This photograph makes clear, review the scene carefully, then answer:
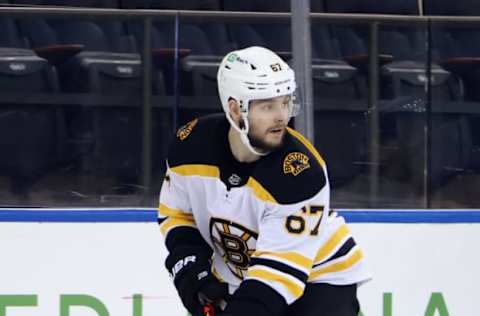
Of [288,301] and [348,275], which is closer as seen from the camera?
[288,301]

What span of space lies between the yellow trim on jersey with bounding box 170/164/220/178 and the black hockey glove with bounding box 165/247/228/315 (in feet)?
0.54

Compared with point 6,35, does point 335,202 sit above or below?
below

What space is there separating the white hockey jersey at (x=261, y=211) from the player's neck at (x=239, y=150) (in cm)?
1

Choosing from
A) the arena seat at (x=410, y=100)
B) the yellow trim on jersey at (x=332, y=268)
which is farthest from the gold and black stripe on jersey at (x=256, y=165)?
the arena seat at (x=410, y=100)

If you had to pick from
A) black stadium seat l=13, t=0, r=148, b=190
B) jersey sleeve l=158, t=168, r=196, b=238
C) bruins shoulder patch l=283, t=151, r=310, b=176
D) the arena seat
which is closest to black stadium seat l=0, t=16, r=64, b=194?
black stadium seat l=13, t=0, r=148, b=190

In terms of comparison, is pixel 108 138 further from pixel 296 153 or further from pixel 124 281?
pixel 296 153

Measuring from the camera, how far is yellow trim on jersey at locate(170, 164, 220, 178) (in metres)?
2.50

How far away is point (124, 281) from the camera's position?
3762mm

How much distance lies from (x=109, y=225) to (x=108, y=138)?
109 centimetres

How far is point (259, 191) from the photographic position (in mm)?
2408

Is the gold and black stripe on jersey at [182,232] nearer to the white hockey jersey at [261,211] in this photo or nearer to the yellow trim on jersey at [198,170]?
the white hockey jersey at [261,211]

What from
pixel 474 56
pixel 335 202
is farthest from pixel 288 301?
pixel 474 56

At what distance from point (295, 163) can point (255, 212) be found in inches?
5.5

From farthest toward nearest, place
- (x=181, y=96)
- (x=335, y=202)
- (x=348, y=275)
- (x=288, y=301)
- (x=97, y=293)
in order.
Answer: (x=181, y=96), (x=335, y=202), (x=97, y=293), (x=348, y=275), (x=288, y=301)
